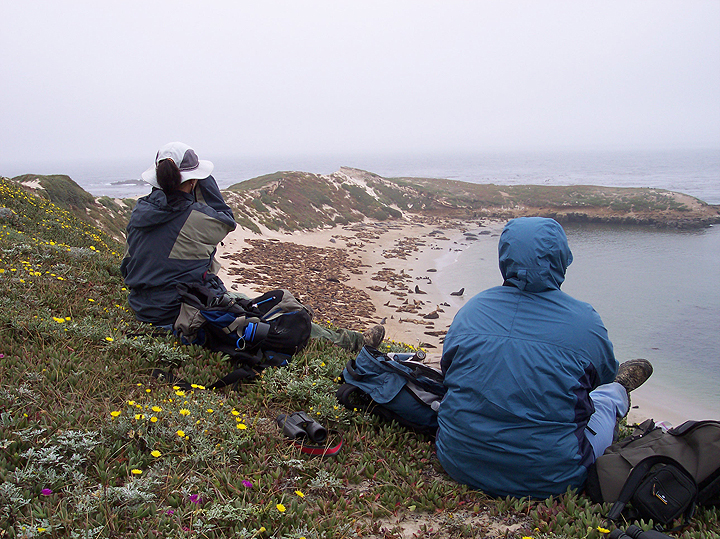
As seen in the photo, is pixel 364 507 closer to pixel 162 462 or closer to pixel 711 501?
pixel 162 462

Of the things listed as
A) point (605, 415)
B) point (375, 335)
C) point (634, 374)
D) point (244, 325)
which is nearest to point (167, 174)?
point (244, 325)

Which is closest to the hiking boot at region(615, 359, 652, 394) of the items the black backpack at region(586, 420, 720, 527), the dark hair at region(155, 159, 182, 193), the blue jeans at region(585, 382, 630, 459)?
the blue jeans at region(585, 382, 630, 459)

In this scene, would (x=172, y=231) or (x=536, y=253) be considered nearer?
(x=536, y=253)

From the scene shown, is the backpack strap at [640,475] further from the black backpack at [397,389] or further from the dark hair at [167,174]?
the dark hair at [167,174]

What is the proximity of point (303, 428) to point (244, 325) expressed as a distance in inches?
51.8

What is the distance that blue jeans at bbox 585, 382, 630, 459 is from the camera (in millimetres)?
3252

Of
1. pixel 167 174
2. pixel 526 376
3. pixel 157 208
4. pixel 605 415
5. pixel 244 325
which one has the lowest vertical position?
pixel 605 415

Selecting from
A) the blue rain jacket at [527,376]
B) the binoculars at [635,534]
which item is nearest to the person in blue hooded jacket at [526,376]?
the blue rain jacket at [527,376]

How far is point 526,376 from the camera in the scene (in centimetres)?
284

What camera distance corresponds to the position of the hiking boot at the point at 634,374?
14.4 feet

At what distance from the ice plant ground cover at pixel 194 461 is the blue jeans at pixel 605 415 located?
1.63ft

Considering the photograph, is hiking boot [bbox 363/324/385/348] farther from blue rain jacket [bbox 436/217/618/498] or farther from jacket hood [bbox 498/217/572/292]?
jacket hood [bbox 498/217/572/292]

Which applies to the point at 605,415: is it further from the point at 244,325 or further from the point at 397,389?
the point at 244,325

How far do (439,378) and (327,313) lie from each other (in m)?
12.2
